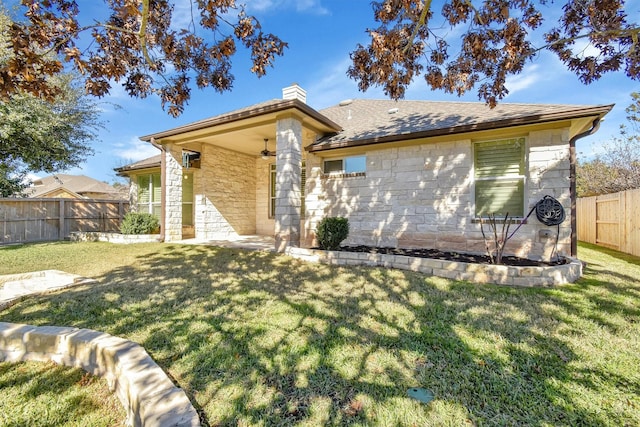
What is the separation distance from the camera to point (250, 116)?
7.12 metres

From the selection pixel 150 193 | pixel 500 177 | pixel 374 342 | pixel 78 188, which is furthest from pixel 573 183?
pixel 78 188

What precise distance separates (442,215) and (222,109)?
24.4 ft

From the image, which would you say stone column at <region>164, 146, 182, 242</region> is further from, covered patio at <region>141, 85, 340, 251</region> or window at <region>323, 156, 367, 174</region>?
window at <region>323, 156, 367, 174</region>

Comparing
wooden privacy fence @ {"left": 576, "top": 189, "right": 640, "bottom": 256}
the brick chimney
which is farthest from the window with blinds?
wooden privacy fence @ {"left": 576, "top": 189, "right": 640, "bottom": 256}

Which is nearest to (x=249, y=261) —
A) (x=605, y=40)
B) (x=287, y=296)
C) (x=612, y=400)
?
(x=287, y=296)

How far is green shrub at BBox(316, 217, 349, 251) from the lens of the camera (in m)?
6.59

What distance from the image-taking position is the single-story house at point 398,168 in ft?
19.0

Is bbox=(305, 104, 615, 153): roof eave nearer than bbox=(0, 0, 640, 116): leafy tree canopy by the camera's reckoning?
No

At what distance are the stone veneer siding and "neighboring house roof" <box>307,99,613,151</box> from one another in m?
0.44

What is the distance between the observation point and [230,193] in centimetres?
1068

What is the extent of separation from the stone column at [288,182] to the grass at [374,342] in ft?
6.20

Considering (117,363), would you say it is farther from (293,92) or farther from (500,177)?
(293,92)

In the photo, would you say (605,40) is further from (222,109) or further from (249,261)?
(222,109)

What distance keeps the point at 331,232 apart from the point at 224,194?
557 centimetres
